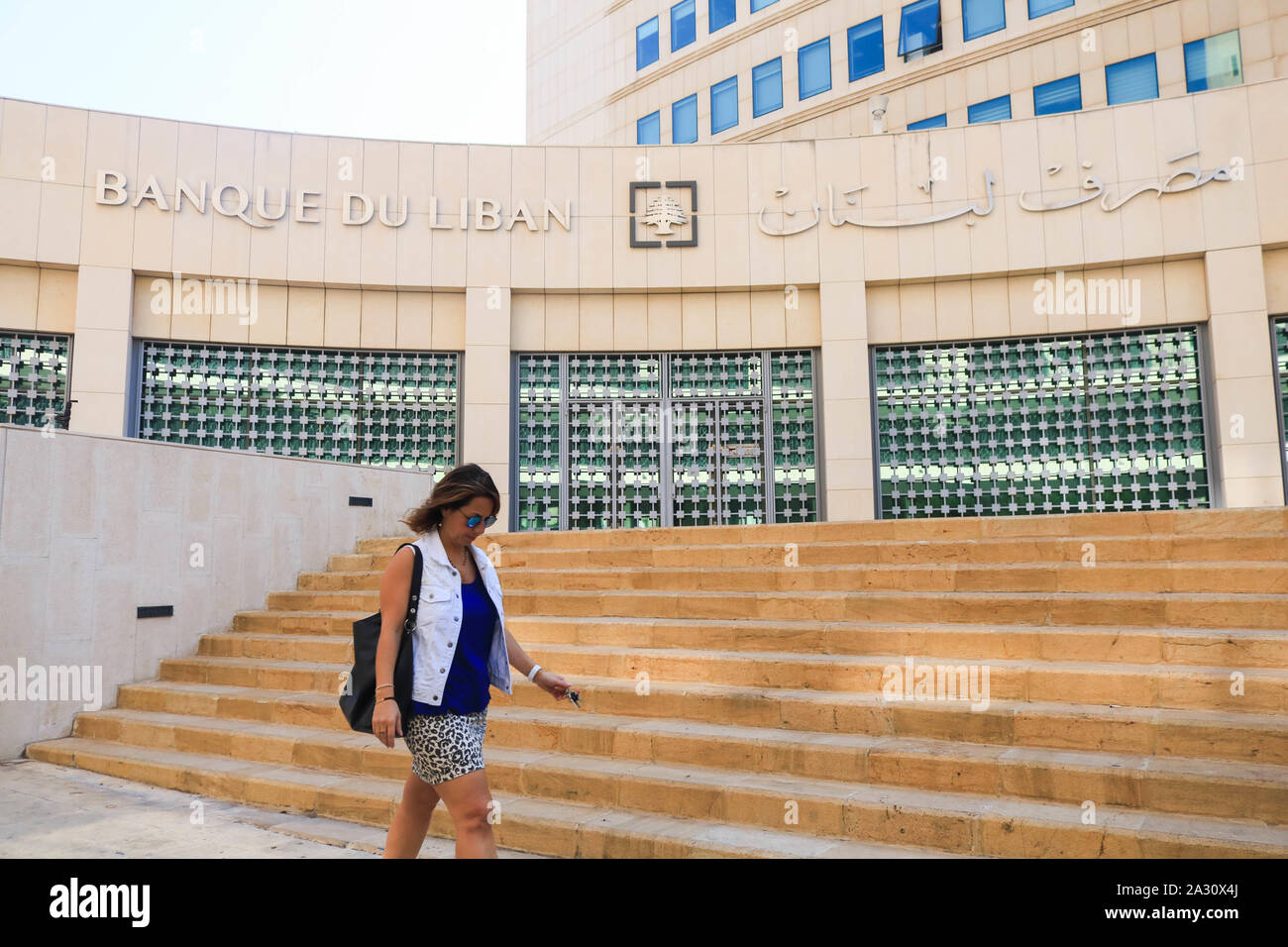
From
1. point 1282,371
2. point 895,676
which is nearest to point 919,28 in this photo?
point 1282,371

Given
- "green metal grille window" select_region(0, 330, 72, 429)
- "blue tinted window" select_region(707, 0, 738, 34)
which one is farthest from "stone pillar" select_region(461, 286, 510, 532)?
"blue tinted window" select_region(707, 0, 738, 34)

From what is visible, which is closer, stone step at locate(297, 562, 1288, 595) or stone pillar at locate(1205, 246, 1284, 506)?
stone step at locate(297, 562, 1288, 595)

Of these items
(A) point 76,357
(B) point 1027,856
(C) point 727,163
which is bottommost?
(B) point 1027,856

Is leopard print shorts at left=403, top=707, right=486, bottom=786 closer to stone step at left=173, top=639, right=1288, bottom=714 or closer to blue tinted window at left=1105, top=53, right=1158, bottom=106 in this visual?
stone step at left=173, top=639, right=1288, bottom=714

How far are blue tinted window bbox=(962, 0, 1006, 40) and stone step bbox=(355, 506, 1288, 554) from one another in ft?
47.5

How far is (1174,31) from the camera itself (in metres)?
16.8

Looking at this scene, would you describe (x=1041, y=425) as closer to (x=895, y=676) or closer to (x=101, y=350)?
(x=895, y=676)

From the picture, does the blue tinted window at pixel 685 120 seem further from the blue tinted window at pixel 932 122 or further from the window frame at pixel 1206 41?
the window frame at pixel 1206 41

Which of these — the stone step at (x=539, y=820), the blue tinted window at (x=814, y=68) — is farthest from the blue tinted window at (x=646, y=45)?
the stone step at (x=539, y=820)

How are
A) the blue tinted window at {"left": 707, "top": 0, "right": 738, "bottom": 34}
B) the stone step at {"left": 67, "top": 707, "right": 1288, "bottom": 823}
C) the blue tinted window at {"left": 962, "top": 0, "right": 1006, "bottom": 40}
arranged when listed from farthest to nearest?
the blue tinted window at {"left": 707, "top": 0, "right": 738, "bottom": 34} → the blue tinted window at {"left": 962, "top": 0, "right": 1006, "bottom": 40} → the stone step at {"left": 67, "top": 707, "right": 1288, "bottom": 823}

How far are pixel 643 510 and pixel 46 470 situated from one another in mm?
7166

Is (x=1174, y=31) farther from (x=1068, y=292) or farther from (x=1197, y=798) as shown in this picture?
(x=1197, y=798)

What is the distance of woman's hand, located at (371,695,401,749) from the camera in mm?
3020

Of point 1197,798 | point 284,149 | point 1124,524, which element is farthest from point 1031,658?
point 284,149
